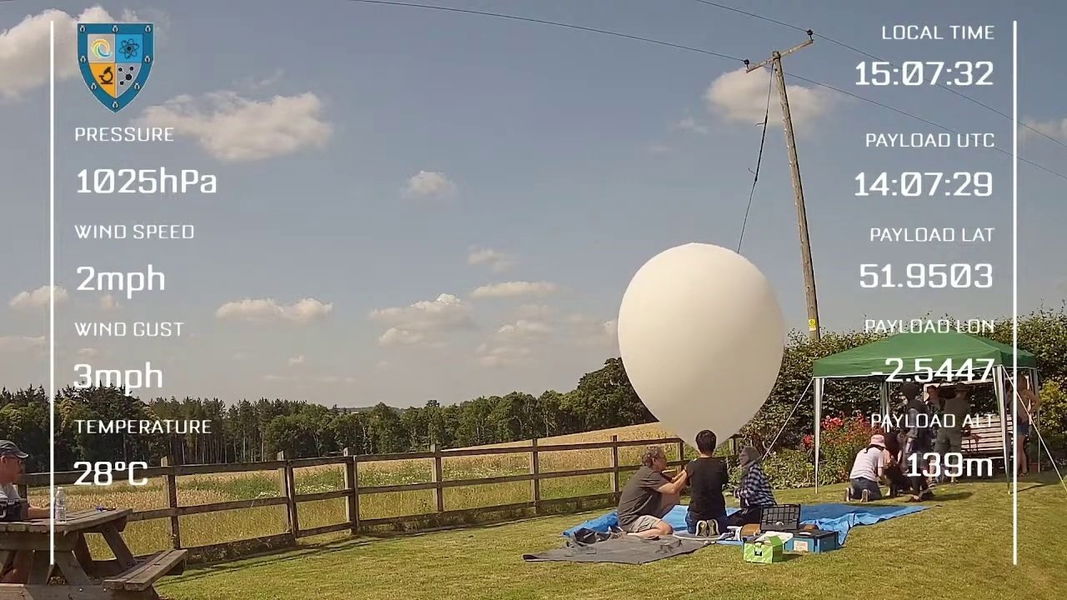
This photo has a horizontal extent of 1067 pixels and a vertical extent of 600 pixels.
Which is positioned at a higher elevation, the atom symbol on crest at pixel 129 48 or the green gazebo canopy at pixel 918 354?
the atom symbol on crest at pixel 129 48

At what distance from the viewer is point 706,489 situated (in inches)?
421

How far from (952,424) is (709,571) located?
8.05m

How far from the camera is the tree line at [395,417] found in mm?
14328

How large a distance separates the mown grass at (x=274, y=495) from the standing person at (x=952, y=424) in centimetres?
477

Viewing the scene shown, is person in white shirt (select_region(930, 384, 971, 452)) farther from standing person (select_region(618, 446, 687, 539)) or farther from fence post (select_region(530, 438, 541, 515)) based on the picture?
standing person (select_region(618, 446, 687, 539))

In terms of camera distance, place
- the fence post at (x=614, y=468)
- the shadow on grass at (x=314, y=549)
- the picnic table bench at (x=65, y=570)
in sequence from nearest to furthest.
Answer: the picnic table bench at (x=65, y=570)
the shadow on grass at (x=314, y=549)
the fence post at (x=614, y=468)

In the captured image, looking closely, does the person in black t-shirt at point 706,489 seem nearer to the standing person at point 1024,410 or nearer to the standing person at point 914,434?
the standing person at point 914,434

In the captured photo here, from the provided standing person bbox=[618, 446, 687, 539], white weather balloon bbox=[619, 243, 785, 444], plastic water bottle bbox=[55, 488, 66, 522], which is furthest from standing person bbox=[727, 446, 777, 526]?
plastic water bottle bbox=[55, 488, 66, 522]

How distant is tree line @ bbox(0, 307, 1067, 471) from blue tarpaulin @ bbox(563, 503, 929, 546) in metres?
4.29

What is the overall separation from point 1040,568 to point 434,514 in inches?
316

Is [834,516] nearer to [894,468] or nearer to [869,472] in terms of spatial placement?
[869,472]

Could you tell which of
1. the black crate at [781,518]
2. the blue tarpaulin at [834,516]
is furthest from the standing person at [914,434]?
the black crate at [781,518]

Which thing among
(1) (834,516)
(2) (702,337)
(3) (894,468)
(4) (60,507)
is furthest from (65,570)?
(3) (894,468)

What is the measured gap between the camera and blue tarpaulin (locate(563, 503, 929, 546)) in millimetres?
11320
